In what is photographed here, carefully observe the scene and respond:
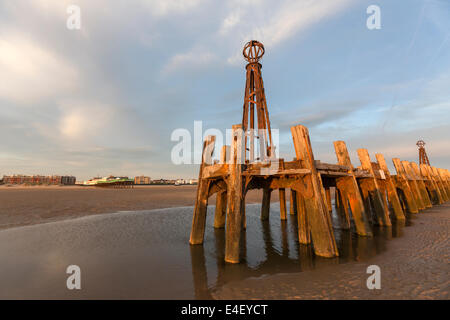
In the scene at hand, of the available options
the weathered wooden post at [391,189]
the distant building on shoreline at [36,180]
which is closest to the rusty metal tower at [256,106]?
the weathered wooden post at [391,189]

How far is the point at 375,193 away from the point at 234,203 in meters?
8.45

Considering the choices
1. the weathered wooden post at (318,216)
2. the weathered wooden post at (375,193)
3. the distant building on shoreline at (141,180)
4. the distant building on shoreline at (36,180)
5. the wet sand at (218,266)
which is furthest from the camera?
the distant building on shoreline at (141,180)

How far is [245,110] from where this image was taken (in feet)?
41.3

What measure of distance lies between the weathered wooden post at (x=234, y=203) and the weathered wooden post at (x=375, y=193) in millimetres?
7974

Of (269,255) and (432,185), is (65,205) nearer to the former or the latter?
(269,255)

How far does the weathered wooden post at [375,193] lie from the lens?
999 cm

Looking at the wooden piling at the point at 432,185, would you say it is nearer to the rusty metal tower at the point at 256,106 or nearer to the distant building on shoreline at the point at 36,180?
the rusty metal tower at the point at 256,106

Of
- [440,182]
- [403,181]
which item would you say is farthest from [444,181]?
[403,181]

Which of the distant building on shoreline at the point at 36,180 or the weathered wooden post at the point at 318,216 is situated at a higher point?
the distant building on shoreline at the point at 36,180

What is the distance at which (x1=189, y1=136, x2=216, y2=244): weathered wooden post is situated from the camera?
7684mm

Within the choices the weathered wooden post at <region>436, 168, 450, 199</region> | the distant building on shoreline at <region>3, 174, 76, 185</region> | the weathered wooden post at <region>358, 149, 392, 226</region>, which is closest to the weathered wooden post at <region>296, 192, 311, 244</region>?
the weathered wooden post at <region>358, 149, 392, 226</region>

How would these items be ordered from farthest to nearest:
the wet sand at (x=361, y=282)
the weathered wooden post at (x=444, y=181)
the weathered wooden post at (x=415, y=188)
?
the weathered wooden post at (x=444, y=181) → the weathered wooden post at (x=415, y=188) → the wet sand at (x=361, y=282)
